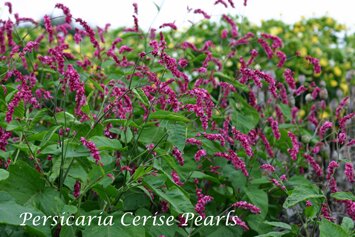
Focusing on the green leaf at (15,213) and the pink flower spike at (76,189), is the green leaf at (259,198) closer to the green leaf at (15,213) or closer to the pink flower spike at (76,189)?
the pink flower spike at (76,189)

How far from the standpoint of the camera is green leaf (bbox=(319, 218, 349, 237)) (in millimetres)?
2424

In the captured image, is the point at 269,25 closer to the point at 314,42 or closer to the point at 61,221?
the point at 314,42

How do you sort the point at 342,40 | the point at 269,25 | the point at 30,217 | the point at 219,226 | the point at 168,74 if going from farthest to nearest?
the point at 342,40, the point at 269,25, the point at 168,74, the point at 219,226, the point at 30,217

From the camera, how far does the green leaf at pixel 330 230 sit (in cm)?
242

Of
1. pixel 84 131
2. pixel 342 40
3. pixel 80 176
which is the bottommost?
pixel 342 40

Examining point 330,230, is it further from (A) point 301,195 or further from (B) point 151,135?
(B) point 151,135

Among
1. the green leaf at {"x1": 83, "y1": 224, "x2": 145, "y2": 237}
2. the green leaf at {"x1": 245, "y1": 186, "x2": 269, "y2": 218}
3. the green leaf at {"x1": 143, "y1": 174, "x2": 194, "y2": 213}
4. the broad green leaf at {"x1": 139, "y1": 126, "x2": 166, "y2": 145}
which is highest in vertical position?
the broad green leaf at {"x1": 139, "y1": 126, "x2": 166, "y2": 145}

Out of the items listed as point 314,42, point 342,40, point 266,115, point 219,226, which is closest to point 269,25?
point 314,42

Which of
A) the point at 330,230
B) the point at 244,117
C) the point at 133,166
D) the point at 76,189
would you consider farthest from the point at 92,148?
the point at 244,117

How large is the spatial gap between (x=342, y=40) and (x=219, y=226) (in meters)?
7.30

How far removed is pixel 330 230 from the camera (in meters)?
2.45

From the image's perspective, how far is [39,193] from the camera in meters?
2.40

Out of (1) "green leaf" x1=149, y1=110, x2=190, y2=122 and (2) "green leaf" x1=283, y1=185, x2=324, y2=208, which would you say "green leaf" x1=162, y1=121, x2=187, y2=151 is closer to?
(1) "green leaf" x1=149, y1=110, x2=190, y2=122

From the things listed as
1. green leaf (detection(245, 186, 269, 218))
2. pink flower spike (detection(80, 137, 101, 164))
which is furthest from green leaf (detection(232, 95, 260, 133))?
pink flower spike (detection(80, 137, 101, 164))
